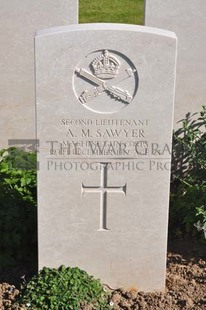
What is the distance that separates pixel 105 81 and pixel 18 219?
4.95 feet

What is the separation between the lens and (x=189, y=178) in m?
5.45

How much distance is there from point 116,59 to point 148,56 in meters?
0.20

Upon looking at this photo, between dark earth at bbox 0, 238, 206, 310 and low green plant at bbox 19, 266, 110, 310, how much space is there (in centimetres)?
7

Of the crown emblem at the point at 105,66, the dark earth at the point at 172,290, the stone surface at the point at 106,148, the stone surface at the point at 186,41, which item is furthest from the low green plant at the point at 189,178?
the crown emblem at the point at 105,66

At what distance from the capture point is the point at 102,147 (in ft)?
13.3

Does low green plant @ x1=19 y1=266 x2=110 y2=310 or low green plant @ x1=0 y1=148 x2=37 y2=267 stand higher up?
low green plant @ x1=0 y1=148 x2=37 y2=267

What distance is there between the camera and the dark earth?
428 centimetres

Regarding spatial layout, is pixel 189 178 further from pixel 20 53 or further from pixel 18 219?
pixel 20 53

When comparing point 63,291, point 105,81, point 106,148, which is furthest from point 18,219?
point 105,81

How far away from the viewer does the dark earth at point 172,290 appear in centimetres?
428

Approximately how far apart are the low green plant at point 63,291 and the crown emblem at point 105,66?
1410 millimetres

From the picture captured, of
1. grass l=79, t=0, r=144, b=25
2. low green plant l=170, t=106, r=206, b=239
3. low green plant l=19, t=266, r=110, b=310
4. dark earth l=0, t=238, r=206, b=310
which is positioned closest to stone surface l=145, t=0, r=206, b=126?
low green plant l=170, t=106, r=206, b=239

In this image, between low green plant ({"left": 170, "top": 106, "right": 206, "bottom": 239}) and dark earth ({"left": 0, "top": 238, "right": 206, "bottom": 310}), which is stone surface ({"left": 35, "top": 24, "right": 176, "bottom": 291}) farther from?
low green plant ({"left": 170, "top": 106, "right": 206, "bottom": 239})

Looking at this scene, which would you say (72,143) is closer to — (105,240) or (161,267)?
(105,240)
